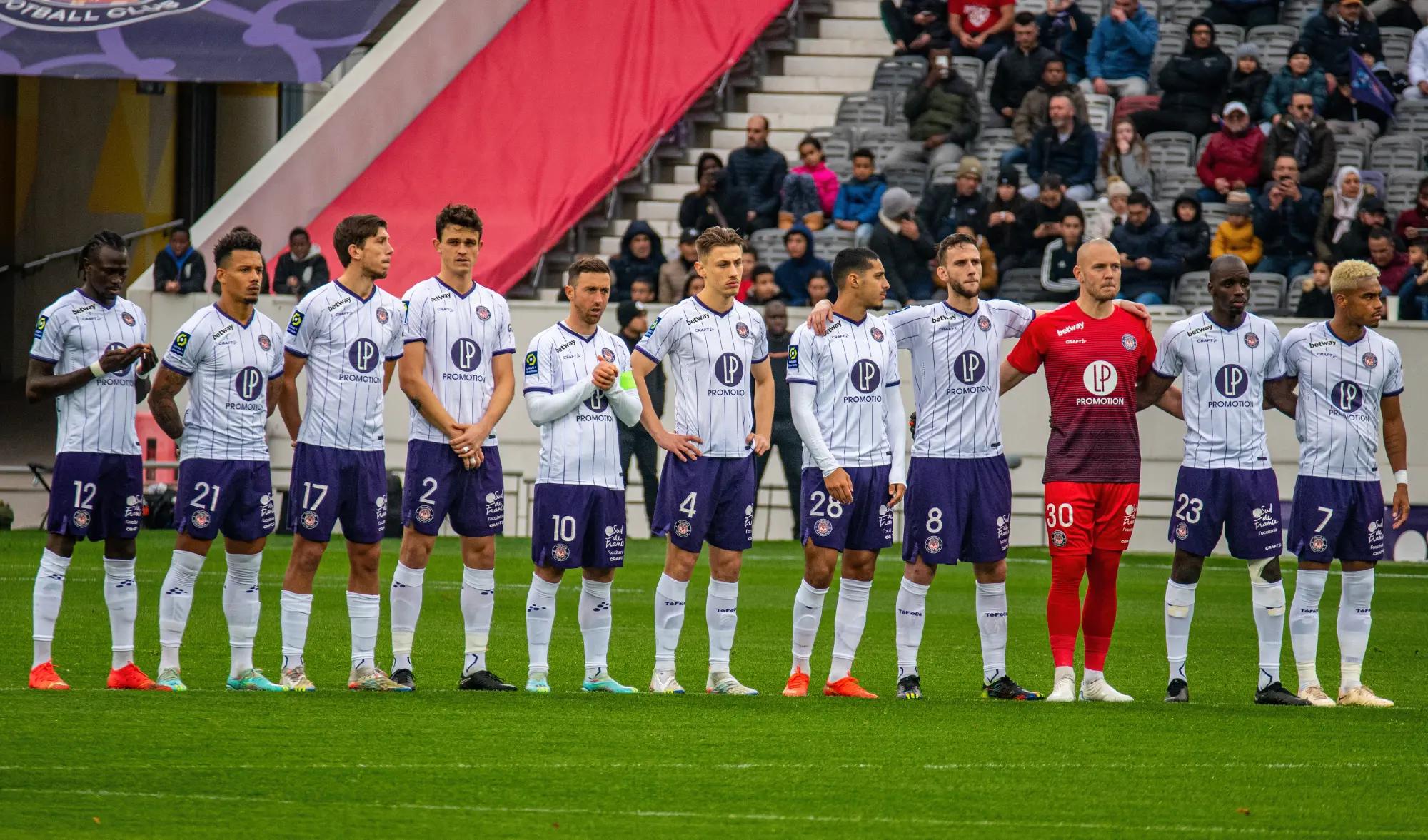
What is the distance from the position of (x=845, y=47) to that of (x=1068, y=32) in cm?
331

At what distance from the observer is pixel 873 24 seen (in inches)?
997

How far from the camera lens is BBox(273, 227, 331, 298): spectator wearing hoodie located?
20219mm

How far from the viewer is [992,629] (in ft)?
31.4

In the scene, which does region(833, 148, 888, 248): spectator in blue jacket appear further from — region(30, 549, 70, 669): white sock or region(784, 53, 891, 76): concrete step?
region(30, 549, 70, 669): white sock

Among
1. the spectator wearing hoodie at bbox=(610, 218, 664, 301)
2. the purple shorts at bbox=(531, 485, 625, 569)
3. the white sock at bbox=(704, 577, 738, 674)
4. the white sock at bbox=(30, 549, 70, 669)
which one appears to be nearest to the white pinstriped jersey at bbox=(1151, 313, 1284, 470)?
the white sock at bbox=(704, 577, 738, 674)

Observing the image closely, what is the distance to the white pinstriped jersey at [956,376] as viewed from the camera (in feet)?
31.7

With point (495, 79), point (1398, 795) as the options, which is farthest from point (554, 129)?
point (1398, 795)

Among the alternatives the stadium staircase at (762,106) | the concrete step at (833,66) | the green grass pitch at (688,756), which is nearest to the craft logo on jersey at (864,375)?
the green grass pitch at (688,756)

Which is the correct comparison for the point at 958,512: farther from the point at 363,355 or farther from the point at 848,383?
the point at 363,355

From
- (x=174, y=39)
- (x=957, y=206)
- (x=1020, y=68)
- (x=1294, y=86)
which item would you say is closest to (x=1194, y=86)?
(x=1294, y=86)

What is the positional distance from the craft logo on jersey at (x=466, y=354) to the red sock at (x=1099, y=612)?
3.02 meters

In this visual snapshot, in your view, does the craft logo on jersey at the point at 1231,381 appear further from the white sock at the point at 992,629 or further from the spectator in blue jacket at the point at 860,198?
the spectator in blue jacket at the point at 860,198

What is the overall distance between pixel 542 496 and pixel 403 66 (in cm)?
1554

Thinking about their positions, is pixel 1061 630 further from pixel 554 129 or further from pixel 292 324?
pixel 554 129
